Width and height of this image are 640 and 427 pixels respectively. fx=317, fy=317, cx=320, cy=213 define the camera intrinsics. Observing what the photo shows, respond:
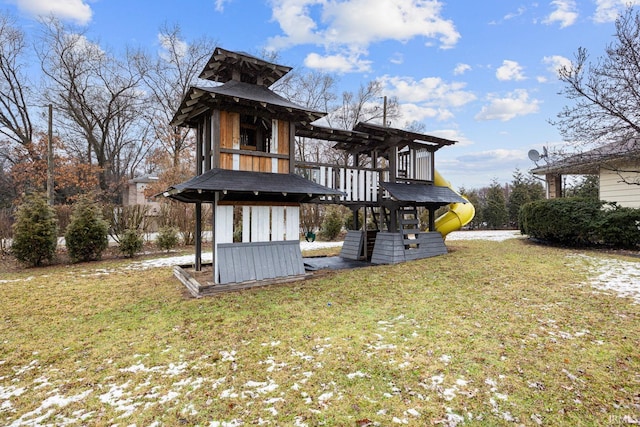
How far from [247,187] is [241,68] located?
3185mm

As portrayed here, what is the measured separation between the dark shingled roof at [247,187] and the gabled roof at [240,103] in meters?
1.33

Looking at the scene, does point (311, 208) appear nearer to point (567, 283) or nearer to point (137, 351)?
point (567, 283)

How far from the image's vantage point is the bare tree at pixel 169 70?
19.8 meters

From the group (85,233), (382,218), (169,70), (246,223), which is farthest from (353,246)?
(169,70)

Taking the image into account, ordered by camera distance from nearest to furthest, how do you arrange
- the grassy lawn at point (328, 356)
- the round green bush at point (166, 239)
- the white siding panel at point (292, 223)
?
the grassy lawn at point (328, 356)
the white siding panel at point (292, 223)
the round green bush at point (166, 239)

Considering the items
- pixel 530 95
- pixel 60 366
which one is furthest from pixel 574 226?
pixel 60 366

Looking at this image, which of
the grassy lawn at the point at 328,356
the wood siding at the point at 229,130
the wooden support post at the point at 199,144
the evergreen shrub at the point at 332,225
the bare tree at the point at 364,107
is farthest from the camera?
the bare tree at the point at 364,107

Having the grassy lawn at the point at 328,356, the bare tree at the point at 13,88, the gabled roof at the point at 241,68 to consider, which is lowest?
the grassy lawn at the point at 328,356

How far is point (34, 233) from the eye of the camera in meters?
9.19

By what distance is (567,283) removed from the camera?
6.09 m

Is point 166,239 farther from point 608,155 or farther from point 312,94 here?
point 312,94

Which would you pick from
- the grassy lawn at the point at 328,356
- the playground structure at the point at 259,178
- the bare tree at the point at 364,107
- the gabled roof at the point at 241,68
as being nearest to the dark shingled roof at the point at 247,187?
the playground structure at the point at 259,178

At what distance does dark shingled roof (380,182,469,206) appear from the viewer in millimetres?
8789

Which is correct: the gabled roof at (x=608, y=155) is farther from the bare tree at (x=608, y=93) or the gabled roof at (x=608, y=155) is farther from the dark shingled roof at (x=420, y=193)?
the dark shingled roof at (x=420, y=193)
